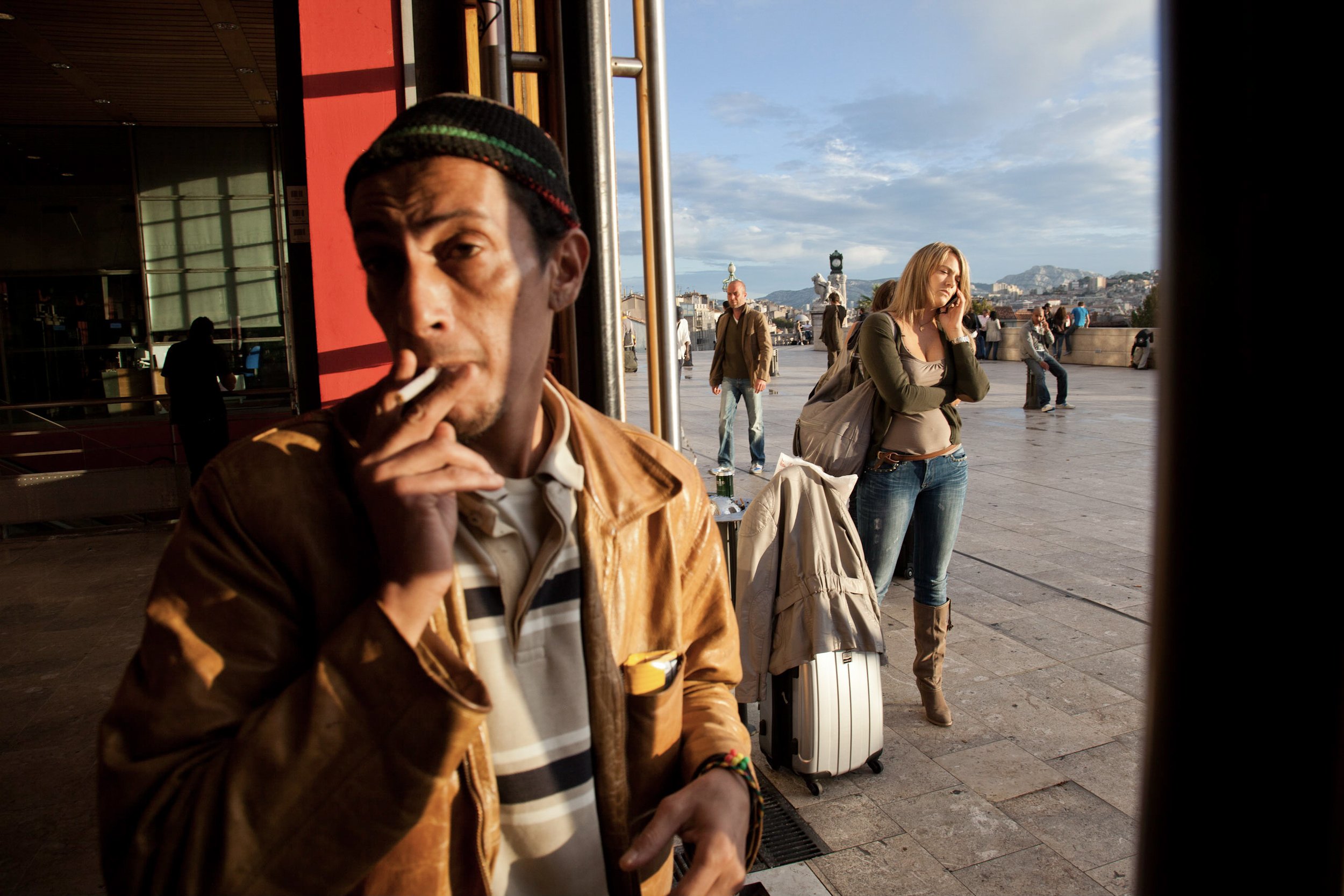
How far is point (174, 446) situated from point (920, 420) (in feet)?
29.0

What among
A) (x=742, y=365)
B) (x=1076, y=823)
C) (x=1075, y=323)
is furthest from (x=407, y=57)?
(x=1075, y=323)

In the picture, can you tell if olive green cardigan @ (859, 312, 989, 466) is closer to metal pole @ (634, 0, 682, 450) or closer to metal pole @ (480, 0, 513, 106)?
metal pole @ (634, 0, 682, 450)

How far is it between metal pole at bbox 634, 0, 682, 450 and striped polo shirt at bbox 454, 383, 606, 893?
149 centimetres

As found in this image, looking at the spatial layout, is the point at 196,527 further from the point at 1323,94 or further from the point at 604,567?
the point at 1323,94

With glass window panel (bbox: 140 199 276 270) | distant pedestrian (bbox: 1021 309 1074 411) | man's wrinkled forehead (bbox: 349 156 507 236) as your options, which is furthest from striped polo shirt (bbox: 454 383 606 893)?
glass window panel (bbox: 140 199 276 270)

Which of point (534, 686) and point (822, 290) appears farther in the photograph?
point (822, 290)

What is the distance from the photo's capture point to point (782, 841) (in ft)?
10.5

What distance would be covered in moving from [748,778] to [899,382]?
2.92m

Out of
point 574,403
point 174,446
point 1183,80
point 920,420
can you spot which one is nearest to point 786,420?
point 174,446

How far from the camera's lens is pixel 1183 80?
437 mm

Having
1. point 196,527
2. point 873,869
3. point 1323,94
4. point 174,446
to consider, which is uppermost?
point 1323,94

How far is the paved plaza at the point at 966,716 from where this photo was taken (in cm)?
304

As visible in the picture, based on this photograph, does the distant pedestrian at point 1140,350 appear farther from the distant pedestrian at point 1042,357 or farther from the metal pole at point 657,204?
the metal pole at point 657,204

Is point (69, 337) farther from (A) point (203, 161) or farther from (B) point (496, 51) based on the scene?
(B) point (496, 51)
